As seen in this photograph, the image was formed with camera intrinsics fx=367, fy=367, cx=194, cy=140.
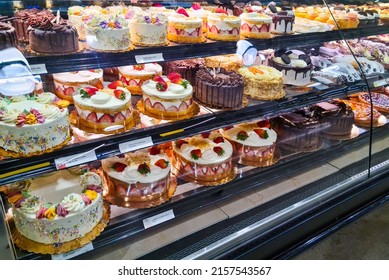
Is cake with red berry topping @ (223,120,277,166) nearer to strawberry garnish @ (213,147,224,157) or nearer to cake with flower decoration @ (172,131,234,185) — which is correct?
cake with flower decoration @ (172,131,234,185)

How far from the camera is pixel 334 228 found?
3080 millimetres

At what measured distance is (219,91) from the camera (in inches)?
108

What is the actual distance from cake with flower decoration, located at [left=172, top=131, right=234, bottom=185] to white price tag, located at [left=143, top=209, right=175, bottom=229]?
0.38m

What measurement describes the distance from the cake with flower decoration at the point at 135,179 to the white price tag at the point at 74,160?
0.53 metres

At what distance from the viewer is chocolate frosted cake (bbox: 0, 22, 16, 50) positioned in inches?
81.2

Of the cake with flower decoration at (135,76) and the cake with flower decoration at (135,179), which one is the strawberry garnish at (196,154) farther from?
the cake with flower decoration at (135,76)

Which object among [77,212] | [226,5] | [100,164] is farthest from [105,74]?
[77,212]

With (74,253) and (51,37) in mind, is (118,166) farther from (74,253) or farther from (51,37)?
(51,37)

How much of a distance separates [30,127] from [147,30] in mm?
1080

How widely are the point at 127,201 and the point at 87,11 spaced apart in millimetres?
1508

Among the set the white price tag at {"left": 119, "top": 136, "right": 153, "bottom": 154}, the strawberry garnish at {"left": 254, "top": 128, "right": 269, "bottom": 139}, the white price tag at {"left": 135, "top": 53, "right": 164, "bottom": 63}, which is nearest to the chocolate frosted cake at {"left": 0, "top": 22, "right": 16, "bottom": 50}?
the white price tag at {"left": 135, "top": 53, "right": 164, "bottom": 63}

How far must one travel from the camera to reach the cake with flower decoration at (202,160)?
2914mm

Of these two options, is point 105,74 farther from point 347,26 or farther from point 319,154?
point 347,26

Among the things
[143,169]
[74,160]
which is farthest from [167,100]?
[74,160]
